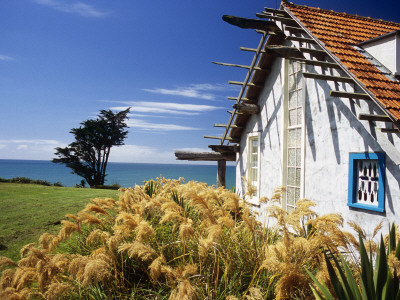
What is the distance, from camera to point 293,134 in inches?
343

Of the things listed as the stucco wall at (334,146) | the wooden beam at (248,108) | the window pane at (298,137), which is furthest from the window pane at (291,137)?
the wooden beam at (248,108)

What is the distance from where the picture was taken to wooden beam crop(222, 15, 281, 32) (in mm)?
8016

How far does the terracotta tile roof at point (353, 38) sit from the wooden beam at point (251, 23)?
26.1 inches

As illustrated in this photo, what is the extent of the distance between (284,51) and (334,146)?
2.58m

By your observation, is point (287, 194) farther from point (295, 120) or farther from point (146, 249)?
point (146, 249)

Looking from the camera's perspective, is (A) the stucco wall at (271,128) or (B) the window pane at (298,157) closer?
(B) the window pane at (298,157)

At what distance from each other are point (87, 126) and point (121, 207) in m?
29.0

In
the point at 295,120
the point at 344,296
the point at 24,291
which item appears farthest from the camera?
the point at 295,120

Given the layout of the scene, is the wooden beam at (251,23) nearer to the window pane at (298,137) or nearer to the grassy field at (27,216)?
the window pane at (298,137)

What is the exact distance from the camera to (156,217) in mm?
5855

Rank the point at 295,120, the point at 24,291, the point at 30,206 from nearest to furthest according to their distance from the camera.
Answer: the point at 24,291, the point at 295,120, the point at 30,206

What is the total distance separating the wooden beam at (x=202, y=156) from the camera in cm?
1173

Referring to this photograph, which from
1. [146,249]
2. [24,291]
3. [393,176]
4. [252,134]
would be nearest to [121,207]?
[24,291]

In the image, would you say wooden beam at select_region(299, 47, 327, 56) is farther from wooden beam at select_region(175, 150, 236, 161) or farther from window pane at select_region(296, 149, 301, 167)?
wooden beam at select_region(175, 150, 236, 161)
